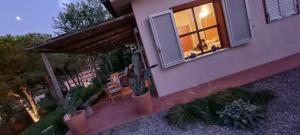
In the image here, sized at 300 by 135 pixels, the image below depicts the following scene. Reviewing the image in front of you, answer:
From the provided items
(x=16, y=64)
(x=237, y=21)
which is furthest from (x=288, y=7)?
(x=16, y=64)

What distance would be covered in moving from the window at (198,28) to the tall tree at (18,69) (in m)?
9.36

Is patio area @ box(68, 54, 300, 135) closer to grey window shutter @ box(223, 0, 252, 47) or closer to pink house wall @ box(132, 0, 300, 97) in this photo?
pink house wall @ box(132, 0, 300, 97)

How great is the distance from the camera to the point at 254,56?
6672mm

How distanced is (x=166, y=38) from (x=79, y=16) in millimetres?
14732

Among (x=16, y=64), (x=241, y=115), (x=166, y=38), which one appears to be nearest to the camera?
(x=241, y=115)

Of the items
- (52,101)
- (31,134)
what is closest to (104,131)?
(31,134)

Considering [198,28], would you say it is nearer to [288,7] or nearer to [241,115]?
[288,7]

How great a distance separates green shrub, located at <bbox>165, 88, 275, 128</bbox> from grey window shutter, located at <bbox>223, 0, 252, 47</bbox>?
6.81 feet

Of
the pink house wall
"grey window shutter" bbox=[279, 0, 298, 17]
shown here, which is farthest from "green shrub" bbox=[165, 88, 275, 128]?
"grey window shutter" bbox=[279, 0, 298, 17]

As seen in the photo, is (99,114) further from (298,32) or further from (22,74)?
(22,74)

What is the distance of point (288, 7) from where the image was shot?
675cm

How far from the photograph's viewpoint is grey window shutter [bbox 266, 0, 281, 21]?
6533 millimetres

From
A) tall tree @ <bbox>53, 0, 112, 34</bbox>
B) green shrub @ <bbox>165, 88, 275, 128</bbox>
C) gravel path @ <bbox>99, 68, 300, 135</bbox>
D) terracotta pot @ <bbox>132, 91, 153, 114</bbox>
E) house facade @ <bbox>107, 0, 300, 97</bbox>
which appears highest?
tall tree @ <bbox>53, 0, 112, 34</bbox>

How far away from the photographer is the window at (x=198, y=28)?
6.02m
